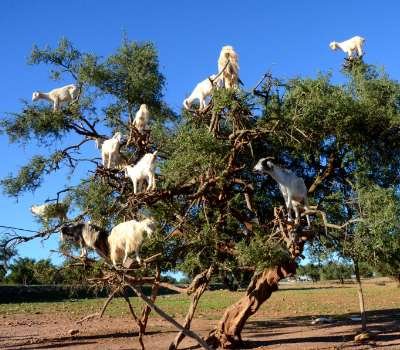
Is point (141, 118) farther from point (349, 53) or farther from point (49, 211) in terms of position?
point (349, 53)

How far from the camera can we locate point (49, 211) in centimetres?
1307

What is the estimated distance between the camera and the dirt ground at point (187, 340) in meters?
14.4

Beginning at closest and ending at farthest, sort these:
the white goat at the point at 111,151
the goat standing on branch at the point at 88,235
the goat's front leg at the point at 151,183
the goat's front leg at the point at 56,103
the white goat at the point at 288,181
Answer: the goat standing on branch at the point at 88,235
the white goat at the point at 288,181
the goat's front leg at the point at 151,183
the white goat at the point at 111,151
the goat's front leg at the point at 56,103

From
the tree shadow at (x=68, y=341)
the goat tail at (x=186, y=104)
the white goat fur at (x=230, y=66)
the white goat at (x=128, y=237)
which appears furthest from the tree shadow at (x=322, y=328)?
the white goat fur at (x=230, y=66)

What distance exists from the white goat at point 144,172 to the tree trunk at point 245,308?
159 inches

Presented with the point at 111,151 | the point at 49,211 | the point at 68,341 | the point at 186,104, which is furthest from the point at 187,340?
the point at 186,104

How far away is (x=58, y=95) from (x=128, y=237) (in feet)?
25.2

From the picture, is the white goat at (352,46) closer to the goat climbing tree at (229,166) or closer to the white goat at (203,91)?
the goat climbing tree at (229,166)

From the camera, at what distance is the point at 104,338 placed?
16.9m

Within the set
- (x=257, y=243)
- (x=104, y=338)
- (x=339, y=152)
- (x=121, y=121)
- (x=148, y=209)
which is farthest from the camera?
(x=104, y=338)

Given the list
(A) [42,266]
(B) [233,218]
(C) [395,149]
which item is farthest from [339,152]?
(A) [42,266]

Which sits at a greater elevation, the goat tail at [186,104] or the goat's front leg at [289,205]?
the goat tail at [186,104]

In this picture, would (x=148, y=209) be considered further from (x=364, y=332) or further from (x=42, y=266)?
(x=364, y=332)

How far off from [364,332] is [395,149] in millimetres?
4792
